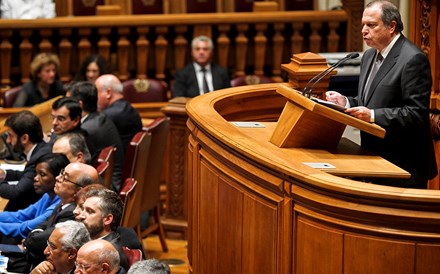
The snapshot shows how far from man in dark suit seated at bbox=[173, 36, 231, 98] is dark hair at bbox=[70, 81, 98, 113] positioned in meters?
1.64

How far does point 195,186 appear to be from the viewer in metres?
4.62

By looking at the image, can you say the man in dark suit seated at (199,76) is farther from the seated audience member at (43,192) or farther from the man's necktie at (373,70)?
the man's necktie at (373,70)

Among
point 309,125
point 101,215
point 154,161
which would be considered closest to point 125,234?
point 101,215

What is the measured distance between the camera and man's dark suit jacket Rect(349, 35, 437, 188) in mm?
4258

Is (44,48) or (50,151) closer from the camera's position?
(50,151)

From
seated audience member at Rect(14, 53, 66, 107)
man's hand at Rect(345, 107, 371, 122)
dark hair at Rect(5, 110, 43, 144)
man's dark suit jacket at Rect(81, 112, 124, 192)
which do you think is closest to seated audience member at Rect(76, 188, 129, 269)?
man's hand at Rect(345, 107, 371, 122)

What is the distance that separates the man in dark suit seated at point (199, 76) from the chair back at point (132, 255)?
4.26m

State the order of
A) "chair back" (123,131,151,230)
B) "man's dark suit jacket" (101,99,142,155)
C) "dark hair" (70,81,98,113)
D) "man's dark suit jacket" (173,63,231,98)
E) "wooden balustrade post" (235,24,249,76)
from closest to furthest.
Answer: "chair back" (123,131,151,230)
"dark hair" (70,81,98,113)
"man's dark suit jacket" (101,99,142,155)
"man's dark suit jacket" (173,63,231,98)
"wooden balustrade post" (235,24,249,76)

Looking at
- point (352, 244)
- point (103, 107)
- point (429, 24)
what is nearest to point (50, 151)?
point (103, 107)

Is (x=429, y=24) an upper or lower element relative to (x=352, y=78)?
upper

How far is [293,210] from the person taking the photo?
3645 millimetres

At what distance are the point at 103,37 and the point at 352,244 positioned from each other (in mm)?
5973

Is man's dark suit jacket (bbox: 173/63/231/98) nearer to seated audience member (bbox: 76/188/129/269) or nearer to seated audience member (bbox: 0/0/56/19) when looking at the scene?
seated audience member (bbox: 0/0/56/19)

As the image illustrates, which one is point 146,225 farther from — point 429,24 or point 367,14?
point 367,14
